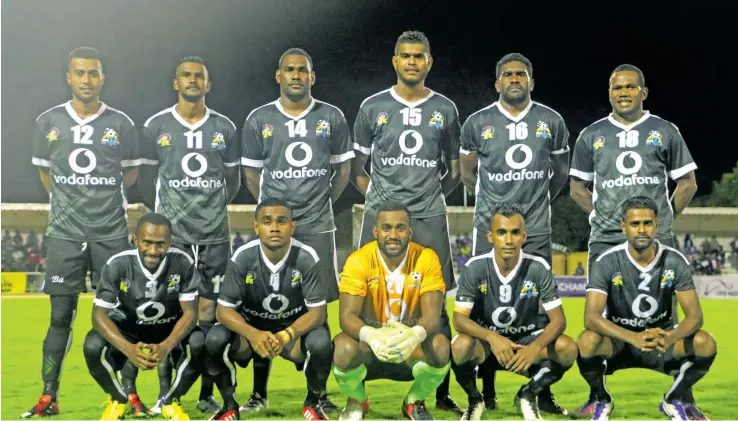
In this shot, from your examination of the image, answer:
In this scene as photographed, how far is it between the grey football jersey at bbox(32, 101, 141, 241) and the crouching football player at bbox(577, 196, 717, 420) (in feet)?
11.2

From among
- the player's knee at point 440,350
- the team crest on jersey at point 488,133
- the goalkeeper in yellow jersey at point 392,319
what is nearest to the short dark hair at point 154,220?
the goalkeeper in yellow jersey at point 392,319

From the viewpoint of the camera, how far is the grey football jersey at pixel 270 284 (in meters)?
5.95

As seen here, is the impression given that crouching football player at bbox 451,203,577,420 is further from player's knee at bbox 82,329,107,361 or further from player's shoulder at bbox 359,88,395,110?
player's knee at bbox 82,329,107,361

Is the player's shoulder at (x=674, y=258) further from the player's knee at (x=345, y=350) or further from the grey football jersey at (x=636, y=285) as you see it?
the player's knee at (x=345, y=350)

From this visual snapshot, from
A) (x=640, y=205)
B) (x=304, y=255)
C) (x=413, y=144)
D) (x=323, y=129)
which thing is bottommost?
(x=304, y=255)

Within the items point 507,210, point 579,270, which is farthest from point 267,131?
point 579,270

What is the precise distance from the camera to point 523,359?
18.8 ft

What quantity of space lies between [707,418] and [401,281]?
7.14 feet

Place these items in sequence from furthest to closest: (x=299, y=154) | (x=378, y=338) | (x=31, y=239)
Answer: (x=31, y=239) < (x=299, y=154) < (x=378, y=338)

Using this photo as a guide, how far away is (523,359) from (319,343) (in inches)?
49.9

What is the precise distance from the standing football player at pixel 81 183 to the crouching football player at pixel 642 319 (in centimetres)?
336

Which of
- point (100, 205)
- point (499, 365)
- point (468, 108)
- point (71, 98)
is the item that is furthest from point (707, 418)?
point (71, 98)

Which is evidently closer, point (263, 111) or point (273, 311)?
point (273, 311)

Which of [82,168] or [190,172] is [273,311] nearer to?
[190,172]
